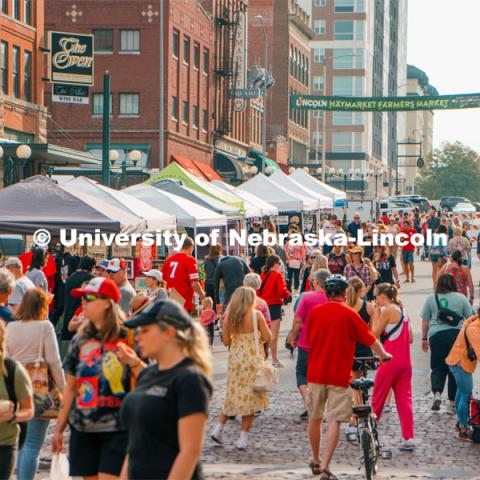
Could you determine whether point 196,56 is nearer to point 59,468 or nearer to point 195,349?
point 59,468

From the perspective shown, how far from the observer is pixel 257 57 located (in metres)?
88.5

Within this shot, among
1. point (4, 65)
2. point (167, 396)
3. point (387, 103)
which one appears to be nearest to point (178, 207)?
point (4, 65)

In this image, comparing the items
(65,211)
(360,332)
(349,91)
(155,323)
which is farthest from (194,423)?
(349,91)

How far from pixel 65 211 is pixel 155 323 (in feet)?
39.0

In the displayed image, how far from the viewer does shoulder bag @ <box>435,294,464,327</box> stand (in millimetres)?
13195

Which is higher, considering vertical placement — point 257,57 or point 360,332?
point 257,57

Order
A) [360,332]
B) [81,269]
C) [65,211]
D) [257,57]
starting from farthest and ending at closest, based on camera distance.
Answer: [257,57] < [65,211] < [81,269] < [360,332]

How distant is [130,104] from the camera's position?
55688mm

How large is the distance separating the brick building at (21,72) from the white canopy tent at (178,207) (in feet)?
50.0

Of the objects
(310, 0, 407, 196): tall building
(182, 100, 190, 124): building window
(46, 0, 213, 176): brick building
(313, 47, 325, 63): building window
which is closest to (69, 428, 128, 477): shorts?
(46, 0, 213, 176): brick building

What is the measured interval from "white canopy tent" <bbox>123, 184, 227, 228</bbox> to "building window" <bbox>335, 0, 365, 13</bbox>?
388 feet

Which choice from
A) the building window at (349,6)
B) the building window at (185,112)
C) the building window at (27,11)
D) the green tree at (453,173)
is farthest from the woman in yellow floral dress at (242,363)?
the green tree at (453,173)

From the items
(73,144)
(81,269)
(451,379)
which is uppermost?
(73,144)

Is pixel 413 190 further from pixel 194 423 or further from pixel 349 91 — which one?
pixel 194 423
